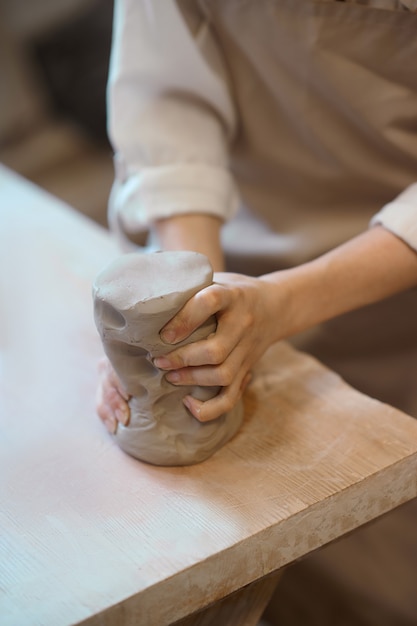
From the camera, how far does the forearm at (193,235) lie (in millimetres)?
926

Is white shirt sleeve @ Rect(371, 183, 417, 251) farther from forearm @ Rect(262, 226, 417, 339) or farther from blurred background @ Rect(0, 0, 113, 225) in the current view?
blurred background @ Rect(0, 0, 113, 225)

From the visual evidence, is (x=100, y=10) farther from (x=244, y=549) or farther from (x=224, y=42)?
(x=244, y=549)

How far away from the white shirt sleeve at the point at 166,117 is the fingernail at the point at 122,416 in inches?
10.8

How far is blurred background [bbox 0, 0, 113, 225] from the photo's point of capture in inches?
92.7

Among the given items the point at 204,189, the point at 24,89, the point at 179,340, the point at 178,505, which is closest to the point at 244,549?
the point at 178,505

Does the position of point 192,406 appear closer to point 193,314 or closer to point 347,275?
point 193,314

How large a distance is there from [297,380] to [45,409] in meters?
0.28

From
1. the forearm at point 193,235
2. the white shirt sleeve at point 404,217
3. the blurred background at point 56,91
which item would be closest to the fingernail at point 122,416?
the forearm at point 193,235

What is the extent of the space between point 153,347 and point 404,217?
32cm

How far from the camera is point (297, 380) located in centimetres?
87

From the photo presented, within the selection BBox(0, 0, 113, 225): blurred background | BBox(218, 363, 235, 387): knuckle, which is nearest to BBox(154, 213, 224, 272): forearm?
BBox(218, 363, 235, 387): knuckle

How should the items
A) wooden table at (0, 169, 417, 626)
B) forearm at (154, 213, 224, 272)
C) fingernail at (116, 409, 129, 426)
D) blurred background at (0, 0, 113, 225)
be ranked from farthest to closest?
blurred background at (0, 0, 113, 225), forearm at (154, 213, 224, 272), fingernail at (116, 409, 129, 426), wooden table at (0, 169, 417, 626)

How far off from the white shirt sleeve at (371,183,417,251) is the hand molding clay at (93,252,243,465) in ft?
0.75

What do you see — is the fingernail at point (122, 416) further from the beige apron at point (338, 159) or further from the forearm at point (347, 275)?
the beige apron at point (338, 159)
